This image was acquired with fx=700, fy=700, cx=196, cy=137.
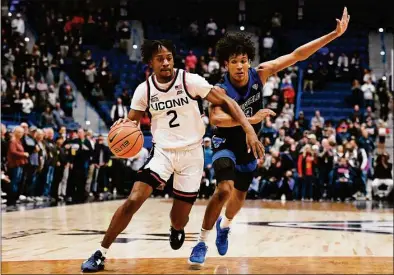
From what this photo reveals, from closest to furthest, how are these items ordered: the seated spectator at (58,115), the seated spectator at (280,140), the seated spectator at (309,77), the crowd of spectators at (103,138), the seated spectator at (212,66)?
1. the crowd of spectators at (103,138)
2. the seated spectator at (280,140)
3. the seated spectator at (58,115)
4. the seated spectator at (212,66)
5. the seated spectator at (309,77)

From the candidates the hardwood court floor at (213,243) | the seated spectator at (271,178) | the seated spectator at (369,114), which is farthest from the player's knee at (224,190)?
the seated spectator at (369,114)

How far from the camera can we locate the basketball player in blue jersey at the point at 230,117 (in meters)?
6.08

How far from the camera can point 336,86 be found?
2338cm

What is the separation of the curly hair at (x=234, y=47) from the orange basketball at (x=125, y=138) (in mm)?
1138

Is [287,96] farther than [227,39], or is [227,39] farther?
[287,96]

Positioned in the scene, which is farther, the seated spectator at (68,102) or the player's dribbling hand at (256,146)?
the seated spectator at (68,102)

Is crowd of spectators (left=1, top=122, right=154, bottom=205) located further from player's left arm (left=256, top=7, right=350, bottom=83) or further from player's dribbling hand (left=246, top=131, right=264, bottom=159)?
player's dribbling hand (left=246, top=131, right=264, bottom=159)

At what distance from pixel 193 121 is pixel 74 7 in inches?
802

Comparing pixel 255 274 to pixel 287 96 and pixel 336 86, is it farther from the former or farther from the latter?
pixel 336 86

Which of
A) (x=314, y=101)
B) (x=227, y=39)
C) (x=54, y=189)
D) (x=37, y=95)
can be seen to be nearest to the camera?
(x=227, y=39)

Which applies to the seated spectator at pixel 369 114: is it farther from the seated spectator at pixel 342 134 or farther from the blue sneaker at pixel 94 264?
the blue sneaker at pixel 94 264

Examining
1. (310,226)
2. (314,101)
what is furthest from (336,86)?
(310,226)

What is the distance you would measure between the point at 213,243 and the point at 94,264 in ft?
8.63

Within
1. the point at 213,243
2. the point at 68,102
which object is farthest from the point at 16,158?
the point at 68,102
